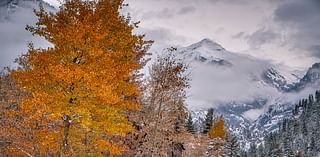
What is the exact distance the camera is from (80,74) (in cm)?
2188

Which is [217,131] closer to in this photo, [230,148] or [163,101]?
[230,148]

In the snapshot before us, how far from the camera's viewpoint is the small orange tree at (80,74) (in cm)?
2211

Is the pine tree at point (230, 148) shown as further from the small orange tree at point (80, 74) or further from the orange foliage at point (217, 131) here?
the small orange tree at point (80, 74)

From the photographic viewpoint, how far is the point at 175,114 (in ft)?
106

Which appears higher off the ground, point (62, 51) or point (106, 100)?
point (62, 51)

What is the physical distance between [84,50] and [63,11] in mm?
2613

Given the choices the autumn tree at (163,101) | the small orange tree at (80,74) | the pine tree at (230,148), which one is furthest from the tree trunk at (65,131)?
the pine tree at (230,148)

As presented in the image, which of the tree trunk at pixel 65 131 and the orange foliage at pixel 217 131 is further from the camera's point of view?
the orange foliage at pixel 217 131

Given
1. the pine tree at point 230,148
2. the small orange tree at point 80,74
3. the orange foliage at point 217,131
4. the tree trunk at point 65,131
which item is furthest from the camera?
the orange foliage at point 217,131

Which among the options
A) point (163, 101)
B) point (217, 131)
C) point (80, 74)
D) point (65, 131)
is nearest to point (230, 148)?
point (217, 131)

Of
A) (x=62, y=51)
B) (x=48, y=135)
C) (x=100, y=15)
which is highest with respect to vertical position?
(x=100, y=15)

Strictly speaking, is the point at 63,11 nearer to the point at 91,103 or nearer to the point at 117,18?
the point at 117,18

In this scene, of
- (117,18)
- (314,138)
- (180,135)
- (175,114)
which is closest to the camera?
(117,18)

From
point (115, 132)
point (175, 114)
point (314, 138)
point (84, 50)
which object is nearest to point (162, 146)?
point (175, 114)
